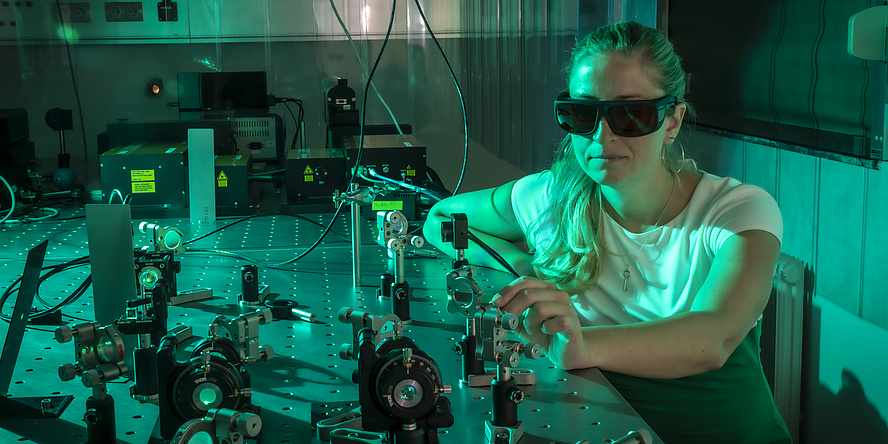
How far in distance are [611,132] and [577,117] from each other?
0.05m

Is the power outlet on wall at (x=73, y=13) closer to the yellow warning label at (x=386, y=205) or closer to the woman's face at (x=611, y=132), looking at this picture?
the yellow warning label at (x=386, y=205)

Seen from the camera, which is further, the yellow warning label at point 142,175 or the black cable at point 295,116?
the black cable at point 295,116

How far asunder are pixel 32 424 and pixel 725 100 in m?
Result: 1.87

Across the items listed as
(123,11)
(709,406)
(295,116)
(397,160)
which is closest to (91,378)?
(709,406)

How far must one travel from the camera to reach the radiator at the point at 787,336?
1623 millimetres

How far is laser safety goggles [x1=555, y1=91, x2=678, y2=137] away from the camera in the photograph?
1062 millimetres

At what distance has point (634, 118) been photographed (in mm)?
1068

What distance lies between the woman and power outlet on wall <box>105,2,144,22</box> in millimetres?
3689

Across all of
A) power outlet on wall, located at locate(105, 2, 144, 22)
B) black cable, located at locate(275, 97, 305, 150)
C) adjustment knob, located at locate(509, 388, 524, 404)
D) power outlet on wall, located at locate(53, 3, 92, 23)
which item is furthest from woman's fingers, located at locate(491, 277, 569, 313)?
power outlet on wall, located at locate(53, 3, 92, 23)

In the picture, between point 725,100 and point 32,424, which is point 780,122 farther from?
point 32,424

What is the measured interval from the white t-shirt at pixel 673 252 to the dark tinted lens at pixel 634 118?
20 centimetres

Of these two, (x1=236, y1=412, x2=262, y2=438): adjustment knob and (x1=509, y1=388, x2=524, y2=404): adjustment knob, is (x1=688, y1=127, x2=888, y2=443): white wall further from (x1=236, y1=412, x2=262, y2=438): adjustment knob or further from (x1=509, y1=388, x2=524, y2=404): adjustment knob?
(x1=236, y1=412, x2=262, y2=438): adjustment knob

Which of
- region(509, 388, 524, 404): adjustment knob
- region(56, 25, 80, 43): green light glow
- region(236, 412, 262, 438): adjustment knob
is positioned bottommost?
region(509, 388, 524, 404): adjustment knob

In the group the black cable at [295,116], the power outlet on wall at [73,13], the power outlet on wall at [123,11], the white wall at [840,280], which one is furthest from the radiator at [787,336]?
the power outlet on wall at [73,13]
